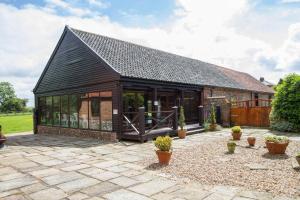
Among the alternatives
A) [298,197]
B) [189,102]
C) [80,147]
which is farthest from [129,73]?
[298,197]

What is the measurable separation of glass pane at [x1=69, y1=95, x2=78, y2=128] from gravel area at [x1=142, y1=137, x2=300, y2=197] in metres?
8.42

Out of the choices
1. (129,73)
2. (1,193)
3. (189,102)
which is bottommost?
(1,193)

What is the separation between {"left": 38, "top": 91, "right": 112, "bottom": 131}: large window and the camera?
14016mm

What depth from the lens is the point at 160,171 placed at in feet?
23.4

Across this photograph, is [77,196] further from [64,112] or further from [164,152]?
[64,112]

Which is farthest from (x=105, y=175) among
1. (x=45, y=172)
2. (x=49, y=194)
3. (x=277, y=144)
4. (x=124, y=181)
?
(x=277, y=144)

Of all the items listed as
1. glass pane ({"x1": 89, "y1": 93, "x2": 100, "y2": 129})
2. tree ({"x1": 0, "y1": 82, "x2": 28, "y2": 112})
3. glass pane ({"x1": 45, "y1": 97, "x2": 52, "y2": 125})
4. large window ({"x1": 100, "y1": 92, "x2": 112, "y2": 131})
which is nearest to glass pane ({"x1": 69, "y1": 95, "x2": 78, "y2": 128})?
glass pane ({"x1": 89, "y1": 93, "x2": 100, "y2": 129})

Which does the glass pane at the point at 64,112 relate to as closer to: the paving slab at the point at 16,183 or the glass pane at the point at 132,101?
the glass pane at the point at 132,101

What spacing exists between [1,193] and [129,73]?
8976mm

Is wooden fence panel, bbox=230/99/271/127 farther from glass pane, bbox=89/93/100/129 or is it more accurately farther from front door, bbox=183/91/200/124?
glass pane, bbox=89/93/100/129

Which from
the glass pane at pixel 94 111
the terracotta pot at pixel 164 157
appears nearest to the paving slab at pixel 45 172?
the terracotta pot at pixel 164 157

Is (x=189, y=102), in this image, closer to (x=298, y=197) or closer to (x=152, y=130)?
(x=152, y=130)

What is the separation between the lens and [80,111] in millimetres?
15633

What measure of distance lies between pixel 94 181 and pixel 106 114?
7731 mm
